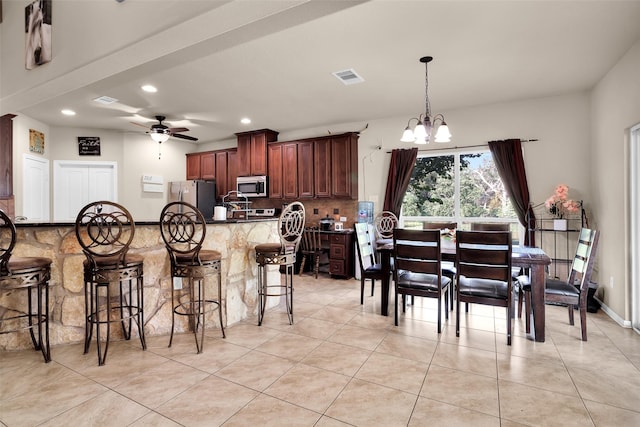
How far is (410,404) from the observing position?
184 cm

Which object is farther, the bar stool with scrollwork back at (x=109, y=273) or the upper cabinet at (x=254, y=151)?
the upper cabinet at (x=254, y=151)

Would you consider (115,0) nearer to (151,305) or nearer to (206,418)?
(151,305)

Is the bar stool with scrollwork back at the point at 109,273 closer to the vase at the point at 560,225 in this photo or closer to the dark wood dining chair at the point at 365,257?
the dark wood dining chair at the point at 365,257

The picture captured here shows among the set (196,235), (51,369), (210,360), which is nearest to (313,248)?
(196,235)

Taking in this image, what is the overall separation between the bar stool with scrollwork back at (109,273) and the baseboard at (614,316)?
4.38 m

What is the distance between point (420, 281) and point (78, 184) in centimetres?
636

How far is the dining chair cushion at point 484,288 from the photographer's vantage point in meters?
2.75

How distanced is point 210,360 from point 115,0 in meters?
3.21

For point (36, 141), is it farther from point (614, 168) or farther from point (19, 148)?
point (614, 168)

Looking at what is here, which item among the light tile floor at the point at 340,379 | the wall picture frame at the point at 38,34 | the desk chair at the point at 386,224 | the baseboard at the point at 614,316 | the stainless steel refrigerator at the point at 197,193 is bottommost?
the light tile floor at the point at 340,379

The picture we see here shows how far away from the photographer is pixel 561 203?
13.6ft

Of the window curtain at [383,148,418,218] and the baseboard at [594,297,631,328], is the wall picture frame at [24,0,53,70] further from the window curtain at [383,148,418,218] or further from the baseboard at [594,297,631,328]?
the baseboard at [594,297,631,328]

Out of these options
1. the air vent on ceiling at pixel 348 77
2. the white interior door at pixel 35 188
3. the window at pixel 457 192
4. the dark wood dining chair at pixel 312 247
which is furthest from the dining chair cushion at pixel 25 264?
the window at pixel 457 192

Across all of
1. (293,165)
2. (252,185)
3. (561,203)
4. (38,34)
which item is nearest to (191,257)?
(38,34)
